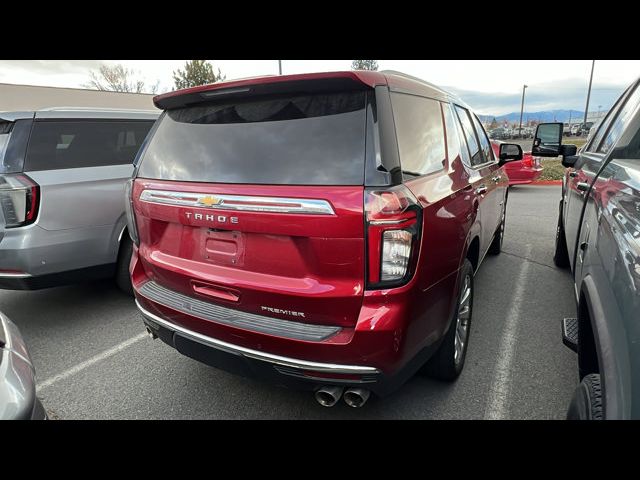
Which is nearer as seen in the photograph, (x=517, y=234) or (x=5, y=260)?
(x=5, y=260)

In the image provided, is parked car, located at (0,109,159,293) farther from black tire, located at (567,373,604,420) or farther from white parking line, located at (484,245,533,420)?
black tire, located at (567,373,604,420)

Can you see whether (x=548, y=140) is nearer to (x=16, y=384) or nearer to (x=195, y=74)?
(x=16, y=384)

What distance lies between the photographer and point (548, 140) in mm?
5465

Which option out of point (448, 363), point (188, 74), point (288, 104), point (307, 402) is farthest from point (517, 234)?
point (188, 74)

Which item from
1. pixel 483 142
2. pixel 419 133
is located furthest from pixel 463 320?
pixel 483 142

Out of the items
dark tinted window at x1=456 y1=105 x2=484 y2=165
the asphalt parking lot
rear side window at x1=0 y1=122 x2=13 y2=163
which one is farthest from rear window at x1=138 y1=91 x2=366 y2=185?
rear side window at x1=0 y1=122 x2=13 y2=163

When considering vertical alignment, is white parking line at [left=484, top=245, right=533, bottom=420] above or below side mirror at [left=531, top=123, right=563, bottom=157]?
below

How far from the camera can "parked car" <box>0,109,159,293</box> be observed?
3406 mm

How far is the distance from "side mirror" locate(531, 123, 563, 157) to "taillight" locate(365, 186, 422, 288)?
3308mm

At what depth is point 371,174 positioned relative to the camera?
1.75m

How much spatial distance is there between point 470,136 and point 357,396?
2618 millimetres
